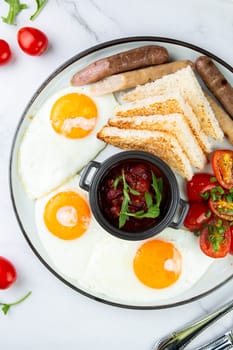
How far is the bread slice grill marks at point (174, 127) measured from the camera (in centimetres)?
279

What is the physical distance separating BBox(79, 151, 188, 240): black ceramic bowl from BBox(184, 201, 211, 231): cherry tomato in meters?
0.11

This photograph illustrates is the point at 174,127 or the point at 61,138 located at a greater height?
the point at 61,138

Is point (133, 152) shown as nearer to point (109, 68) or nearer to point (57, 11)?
point (109, 68)

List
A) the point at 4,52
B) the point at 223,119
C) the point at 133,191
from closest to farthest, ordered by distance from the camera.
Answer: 1. the point at 133,191
2. the point at 223,119
3. the point at 4,52

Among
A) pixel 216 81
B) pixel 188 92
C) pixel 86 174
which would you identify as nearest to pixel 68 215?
pixel 86 174

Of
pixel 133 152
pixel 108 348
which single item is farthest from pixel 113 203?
pixel 108 348

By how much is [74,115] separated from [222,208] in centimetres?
85

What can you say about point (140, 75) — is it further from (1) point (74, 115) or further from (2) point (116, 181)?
(2) point (116, 181)

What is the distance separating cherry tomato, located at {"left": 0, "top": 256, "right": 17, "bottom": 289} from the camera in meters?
3.02

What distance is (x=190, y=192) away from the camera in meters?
2.89

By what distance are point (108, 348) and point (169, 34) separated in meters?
1.68

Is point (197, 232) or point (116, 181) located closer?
point (116, 181)

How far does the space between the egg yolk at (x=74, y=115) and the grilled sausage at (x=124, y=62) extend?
107 millimetres

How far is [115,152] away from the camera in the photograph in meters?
2.95
